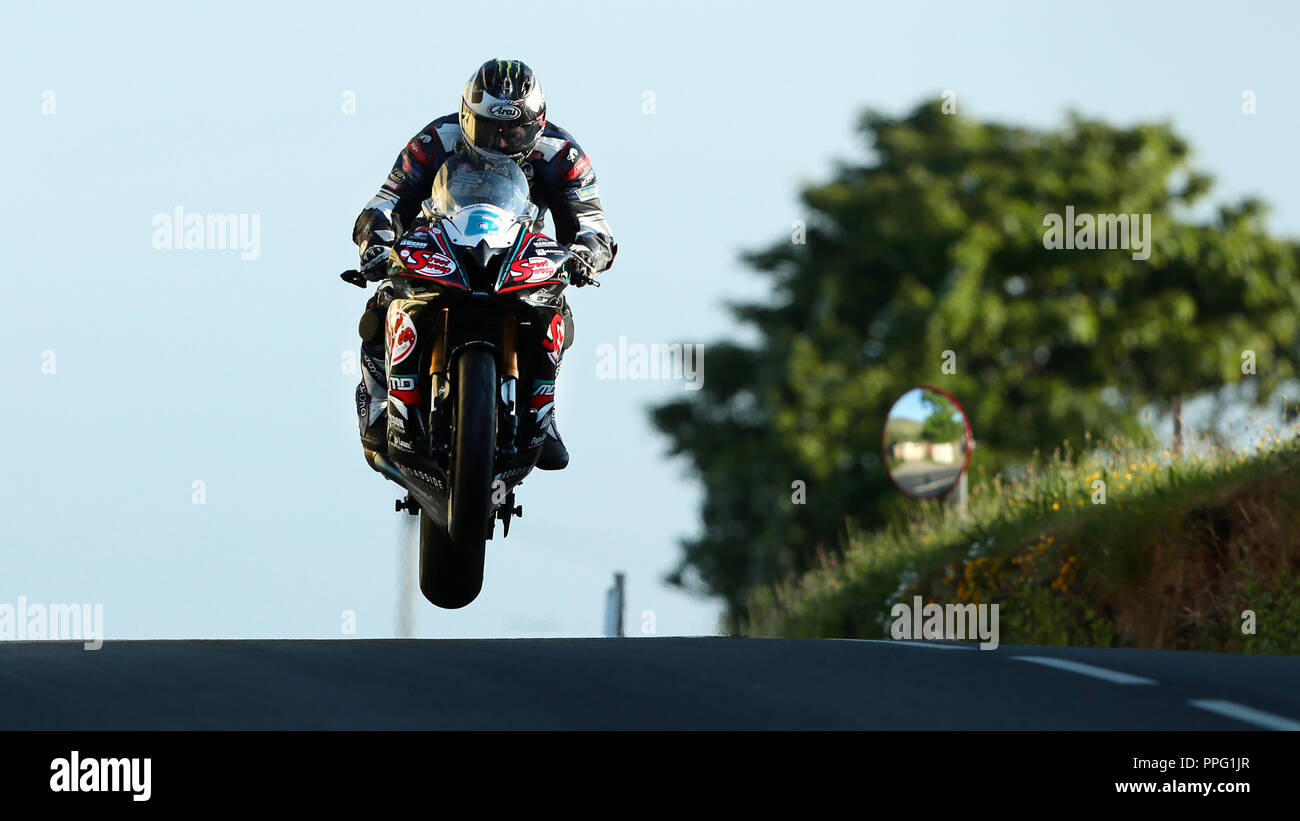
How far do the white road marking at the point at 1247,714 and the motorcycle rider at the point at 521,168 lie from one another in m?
4.42

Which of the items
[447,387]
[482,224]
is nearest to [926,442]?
[447,387]

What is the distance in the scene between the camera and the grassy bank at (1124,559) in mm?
13672

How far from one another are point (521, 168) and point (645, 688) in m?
3.93

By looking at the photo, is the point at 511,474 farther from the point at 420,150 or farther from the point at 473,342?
the point at 420,150

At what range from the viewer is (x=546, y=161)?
35.9ft

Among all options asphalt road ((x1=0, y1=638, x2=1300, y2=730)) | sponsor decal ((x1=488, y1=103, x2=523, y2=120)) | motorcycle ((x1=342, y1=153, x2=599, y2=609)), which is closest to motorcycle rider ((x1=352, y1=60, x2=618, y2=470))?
sponsor decal ((x1=488, y1=103, x2=523, y2=120))

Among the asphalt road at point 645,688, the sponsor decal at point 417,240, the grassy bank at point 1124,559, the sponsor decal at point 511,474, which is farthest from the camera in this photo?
the grassy bank at point 1124,559

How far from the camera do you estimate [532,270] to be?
392 inches

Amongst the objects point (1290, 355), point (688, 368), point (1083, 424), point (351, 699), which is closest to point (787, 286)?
point (688, 368)

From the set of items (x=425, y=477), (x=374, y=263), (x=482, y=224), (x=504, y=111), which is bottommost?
(x=425, y=477)

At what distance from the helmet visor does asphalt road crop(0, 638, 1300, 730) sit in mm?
2629

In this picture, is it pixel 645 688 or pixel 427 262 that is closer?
pixel 645 688

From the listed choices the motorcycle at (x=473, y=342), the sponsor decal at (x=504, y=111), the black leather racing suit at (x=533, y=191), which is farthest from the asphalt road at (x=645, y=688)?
the sponsor decal at (x=504, y=111)

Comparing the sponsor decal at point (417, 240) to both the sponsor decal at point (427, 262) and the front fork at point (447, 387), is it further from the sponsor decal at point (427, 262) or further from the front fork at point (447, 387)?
the front fork at point (447, 387)
